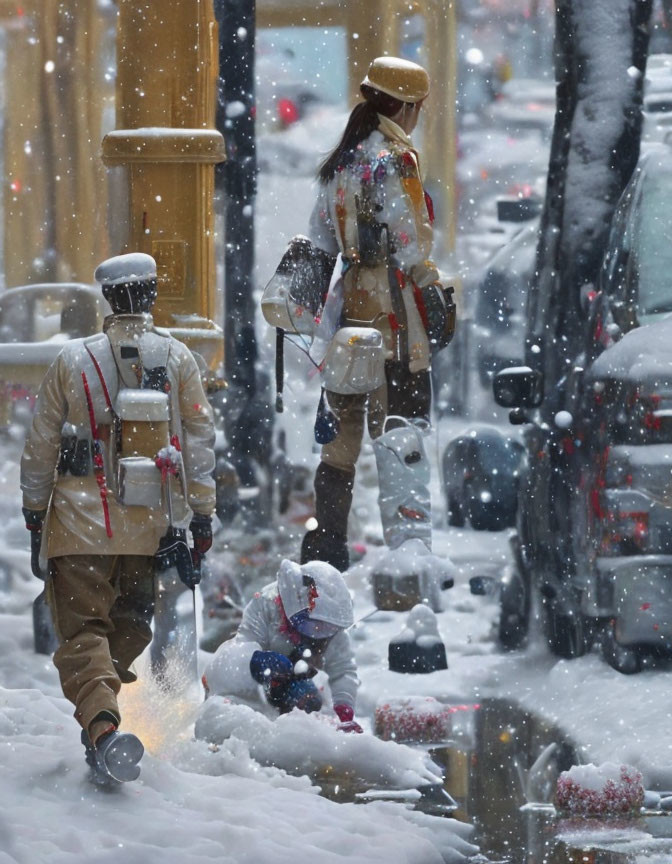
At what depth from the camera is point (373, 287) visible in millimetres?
8492

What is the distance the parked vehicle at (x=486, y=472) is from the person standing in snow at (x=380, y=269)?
2.71 meters

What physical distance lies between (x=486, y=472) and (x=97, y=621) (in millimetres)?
4980

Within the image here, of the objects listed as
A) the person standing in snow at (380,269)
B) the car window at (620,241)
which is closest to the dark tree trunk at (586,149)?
the car window at (620,241)

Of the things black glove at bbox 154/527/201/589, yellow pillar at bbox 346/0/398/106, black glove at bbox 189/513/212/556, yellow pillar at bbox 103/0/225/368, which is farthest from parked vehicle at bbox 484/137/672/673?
yellow pillar at bbox 346/0/398/106

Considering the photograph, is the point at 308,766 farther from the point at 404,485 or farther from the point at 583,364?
the point at 583,364

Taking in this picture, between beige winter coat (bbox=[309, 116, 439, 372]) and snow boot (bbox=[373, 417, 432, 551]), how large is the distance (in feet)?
1.07

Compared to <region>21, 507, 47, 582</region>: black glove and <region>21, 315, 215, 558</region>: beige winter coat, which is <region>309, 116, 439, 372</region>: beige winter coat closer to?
<region>21, 315, 215, 558</region>: beige winter coat

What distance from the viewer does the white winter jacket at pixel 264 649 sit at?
8000 mm

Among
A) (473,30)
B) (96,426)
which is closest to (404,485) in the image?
(96,426)

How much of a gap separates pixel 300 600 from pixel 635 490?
1.41 meters

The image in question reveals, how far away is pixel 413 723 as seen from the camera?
8.28 meters

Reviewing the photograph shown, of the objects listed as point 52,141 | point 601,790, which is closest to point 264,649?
point 601,790

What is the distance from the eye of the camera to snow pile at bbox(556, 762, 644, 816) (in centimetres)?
699

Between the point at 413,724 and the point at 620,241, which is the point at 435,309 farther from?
the point at 413,724
